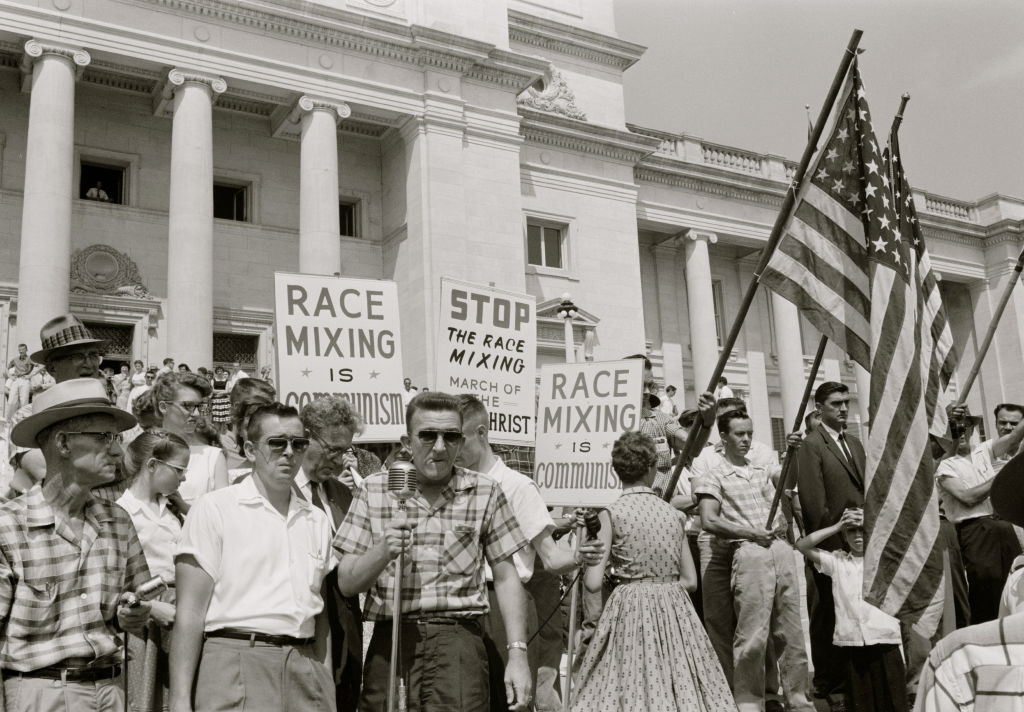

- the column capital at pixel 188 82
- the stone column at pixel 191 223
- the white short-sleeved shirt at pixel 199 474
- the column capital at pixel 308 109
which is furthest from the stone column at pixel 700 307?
the white short-sleeved shirt at pixel 199 474

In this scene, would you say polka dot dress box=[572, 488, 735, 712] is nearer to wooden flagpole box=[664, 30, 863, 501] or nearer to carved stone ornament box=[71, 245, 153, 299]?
wooden flagpole box=[664, 30, 863, 501]

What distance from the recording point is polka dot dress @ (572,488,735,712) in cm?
559

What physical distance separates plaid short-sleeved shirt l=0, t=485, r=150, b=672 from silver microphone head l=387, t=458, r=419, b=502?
3.69 feet

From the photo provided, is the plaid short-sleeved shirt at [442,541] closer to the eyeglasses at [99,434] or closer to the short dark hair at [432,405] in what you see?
the short dark hair at [432,405]

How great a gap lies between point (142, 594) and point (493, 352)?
520 centimetres

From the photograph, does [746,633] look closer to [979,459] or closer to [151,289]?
[979,459]

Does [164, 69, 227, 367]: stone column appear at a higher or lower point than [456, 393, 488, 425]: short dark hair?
higher

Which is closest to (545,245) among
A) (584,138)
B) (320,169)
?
(584,138)

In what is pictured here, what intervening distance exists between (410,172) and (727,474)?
18630 mm

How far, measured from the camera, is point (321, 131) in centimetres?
2294

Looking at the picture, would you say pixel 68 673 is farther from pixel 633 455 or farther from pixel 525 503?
A: pixel 633 455

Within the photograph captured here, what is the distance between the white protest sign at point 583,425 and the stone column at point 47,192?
13.0m

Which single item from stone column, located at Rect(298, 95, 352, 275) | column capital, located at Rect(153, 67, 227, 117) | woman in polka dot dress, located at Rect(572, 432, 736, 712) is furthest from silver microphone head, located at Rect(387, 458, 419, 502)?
column capital, located at Rect(153, 67, 227, 117)

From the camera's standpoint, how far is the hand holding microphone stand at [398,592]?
4027 mm
